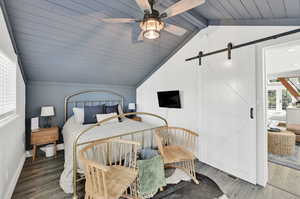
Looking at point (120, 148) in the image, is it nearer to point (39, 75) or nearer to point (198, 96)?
point (198, 96)

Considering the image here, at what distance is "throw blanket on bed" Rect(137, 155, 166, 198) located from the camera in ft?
5.60

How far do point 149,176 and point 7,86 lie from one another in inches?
93.1

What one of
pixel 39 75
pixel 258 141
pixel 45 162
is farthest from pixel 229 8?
pixel 45 162

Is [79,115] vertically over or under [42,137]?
over

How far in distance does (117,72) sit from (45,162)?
2663 mm

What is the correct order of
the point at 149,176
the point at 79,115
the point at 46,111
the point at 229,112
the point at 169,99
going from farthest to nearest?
the point at 169,99 → the point at 79,115 → the point at 46,111 → the point at 229,112 → the point at 149,176

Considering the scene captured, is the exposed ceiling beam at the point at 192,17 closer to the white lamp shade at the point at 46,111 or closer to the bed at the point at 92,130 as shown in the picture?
the bed at the point at 92,130

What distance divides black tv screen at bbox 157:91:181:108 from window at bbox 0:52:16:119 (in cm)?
303

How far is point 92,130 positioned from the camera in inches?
103

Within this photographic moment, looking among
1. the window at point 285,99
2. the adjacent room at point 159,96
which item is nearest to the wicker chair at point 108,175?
the adjacent room at point 159,96

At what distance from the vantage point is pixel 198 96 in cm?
305

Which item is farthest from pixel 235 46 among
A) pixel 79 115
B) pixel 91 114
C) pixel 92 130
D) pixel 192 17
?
pixel 79 115

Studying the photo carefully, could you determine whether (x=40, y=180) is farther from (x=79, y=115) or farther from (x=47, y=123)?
(x=47, y=123)

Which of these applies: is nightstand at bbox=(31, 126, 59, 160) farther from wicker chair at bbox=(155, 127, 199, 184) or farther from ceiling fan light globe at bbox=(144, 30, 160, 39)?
ceiling fan light globe at bbox=(144, 30, 160, 39)
